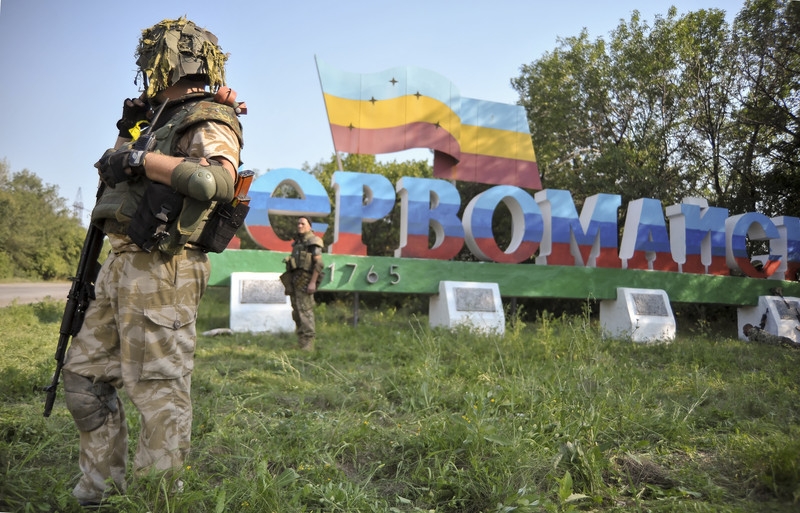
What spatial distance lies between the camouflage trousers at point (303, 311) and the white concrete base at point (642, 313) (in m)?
4.53

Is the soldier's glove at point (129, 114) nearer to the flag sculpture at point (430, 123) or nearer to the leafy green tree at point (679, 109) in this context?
the leafy green tree at point (679, 109)

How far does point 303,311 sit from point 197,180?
Result: 200 inches

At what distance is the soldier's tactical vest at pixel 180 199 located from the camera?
222 centimetres

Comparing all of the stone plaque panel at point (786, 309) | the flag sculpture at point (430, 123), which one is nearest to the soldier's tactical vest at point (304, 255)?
the flag sculpture at point (430, 123)

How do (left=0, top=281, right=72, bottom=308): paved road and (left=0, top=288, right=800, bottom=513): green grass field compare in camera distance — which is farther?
(left=0, top=281, right=72, bottom=308): paved road

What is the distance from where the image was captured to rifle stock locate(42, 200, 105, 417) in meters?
2.43

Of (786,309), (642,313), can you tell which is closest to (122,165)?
(642,313)

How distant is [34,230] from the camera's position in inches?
178

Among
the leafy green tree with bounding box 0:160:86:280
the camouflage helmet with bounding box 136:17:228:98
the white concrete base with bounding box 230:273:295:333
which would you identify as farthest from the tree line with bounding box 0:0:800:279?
the white concrete base with bounding box 230:273:295:333

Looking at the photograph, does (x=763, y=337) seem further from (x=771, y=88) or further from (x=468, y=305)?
(x=771, y=88)

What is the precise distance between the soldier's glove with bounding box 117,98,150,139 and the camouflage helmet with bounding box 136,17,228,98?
0.16 meters

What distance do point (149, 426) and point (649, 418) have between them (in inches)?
97.0

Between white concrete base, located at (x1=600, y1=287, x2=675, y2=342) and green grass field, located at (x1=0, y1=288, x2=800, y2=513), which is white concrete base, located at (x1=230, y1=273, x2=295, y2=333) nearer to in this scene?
green grass field, located at (x1=0, y1=288, x2=800, y2=513)

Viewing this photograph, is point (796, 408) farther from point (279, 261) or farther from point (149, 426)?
point (279, 261)
